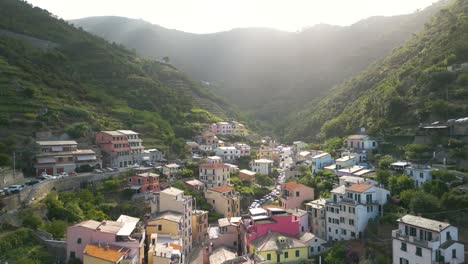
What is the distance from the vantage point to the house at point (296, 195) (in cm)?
4541

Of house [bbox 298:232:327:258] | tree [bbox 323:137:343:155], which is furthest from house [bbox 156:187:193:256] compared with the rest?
tree [bbox 323:137:343:155]

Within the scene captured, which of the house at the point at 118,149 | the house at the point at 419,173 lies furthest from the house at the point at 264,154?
the house at the point at 419,173

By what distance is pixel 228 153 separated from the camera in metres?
68.7

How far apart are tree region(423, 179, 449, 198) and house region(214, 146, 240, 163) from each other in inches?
1456

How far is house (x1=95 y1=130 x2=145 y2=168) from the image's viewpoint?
178 feet

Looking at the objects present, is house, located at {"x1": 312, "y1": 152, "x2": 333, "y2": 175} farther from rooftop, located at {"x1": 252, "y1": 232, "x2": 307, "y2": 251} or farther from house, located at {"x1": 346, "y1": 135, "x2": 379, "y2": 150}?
rooftop, located at {"x1": 252, "y1": 232, "x2": 307, "y2": 251}

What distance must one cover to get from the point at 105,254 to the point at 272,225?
17.5 meters

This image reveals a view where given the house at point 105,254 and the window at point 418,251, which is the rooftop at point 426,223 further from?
the house at point 105,254

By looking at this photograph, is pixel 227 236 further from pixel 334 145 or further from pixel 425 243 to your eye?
pixel 334 145

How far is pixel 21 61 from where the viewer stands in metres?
68.1

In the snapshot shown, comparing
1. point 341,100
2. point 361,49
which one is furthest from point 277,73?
point 341,100

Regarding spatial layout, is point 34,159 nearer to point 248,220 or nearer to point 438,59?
point 248,220

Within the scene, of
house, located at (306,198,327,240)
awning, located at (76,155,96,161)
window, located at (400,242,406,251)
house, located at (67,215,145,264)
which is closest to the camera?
house, located at (67,215,145,264)

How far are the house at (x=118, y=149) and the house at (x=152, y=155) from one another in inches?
28.1
